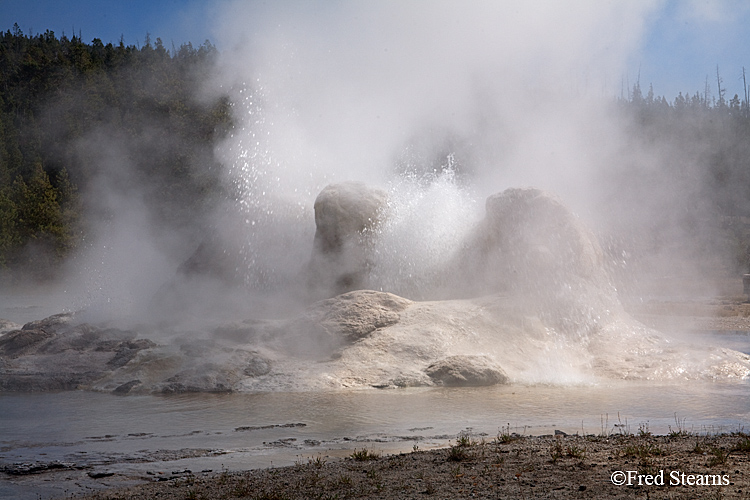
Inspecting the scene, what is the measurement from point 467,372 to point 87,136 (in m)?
41.7

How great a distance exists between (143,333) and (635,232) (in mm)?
31139

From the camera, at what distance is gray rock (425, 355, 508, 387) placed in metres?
9.34

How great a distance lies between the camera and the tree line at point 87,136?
34.0m

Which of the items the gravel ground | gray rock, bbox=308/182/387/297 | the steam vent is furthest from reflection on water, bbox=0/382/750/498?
gray rock, bbox=308/182/387/297

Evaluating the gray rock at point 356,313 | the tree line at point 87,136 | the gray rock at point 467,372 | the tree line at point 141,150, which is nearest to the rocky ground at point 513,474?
the gray rock at point 467,372

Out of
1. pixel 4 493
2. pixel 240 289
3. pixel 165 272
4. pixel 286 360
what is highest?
pixel 165 272

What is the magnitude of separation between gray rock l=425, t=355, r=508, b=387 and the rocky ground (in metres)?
3.68

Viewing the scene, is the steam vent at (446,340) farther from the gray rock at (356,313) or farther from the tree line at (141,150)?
the tree line at (141,150)

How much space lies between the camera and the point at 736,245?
38.7 m

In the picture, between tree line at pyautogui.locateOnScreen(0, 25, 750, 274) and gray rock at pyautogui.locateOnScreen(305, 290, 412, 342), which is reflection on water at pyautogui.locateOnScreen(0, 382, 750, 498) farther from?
tree line at pyautogui.locateOnScreen(0, 25, 750, 274)

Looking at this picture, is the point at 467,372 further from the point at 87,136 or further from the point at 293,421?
the point at 87,136

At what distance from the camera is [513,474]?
15.2 ft

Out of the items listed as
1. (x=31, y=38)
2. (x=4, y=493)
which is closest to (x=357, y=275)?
(x=4, y=493)

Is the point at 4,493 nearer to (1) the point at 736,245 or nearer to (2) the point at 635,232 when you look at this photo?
(2) the point at 635,232
